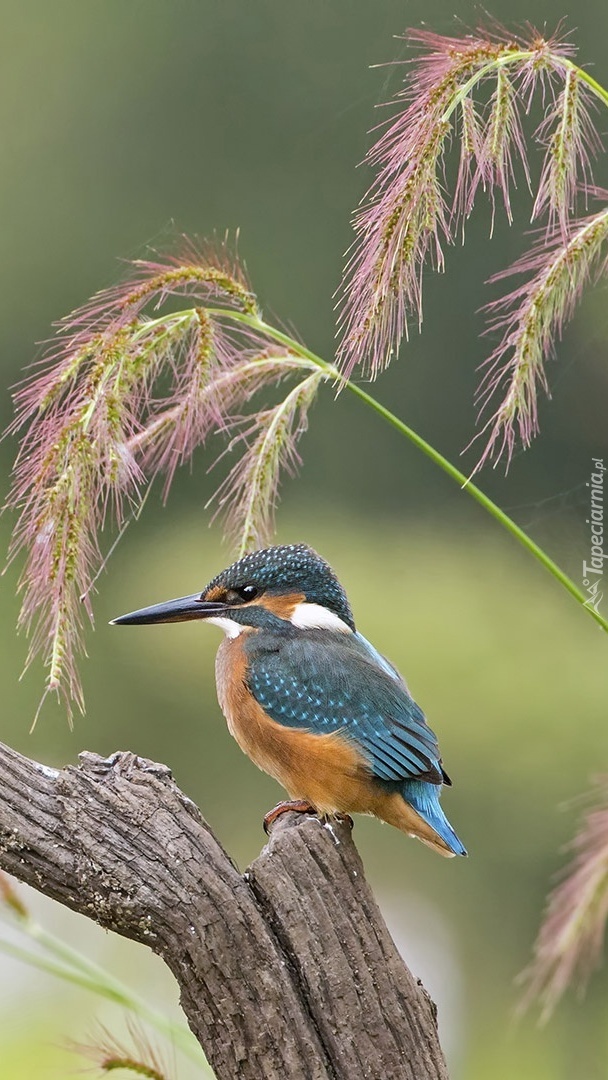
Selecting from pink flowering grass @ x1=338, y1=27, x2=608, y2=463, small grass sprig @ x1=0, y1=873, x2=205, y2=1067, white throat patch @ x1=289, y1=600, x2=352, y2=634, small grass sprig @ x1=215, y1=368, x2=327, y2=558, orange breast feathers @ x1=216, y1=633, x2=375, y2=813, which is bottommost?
small grass sprig @ x1=0, y1=873, x2=205, y2=1067

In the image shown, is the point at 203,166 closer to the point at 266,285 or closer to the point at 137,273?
the point at 266,285

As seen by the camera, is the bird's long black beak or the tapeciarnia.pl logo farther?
the tapeciarnia.pl logo

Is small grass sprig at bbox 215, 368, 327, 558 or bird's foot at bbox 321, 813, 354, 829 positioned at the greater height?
small grass sprig at bbox 215, 368, 327, 558

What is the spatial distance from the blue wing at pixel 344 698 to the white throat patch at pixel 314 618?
1cm

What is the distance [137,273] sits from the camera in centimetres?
136

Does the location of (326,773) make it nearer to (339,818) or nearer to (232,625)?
(339,818)

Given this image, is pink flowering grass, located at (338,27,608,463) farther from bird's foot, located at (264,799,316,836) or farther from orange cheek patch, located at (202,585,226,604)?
bird's foot, located at (264,799,316,836)

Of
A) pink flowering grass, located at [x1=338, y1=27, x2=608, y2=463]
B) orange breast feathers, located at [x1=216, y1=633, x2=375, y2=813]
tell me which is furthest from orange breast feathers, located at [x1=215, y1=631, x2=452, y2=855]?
pink flowering grass, located at [x1=338, y1=27, x2=608, y2=463]

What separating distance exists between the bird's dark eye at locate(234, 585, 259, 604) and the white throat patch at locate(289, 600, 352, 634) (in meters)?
0.05

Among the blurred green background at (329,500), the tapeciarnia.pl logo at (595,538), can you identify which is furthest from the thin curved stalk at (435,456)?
the blurred green background at (329,500)

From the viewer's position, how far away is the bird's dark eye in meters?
1.46

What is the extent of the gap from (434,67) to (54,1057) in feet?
7.47

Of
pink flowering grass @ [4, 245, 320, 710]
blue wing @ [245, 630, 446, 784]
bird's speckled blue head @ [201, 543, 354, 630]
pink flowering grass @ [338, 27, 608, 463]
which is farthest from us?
bird's speckled blue head @ [201, 543, 354, 630]

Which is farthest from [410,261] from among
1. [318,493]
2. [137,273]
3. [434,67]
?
[318,493]
